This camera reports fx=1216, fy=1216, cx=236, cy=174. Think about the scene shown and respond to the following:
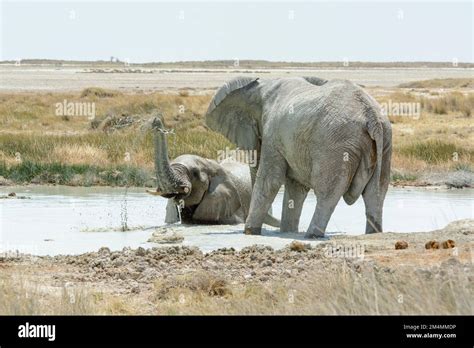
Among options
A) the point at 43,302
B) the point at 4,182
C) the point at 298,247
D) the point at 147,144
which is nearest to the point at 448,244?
the point at 298,247

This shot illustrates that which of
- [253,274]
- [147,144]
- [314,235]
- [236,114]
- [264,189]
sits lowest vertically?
[147,144]

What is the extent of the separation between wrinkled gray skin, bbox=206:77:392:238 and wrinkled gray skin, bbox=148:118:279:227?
4.69 feet

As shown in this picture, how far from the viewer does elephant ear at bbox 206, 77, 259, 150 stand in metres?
16.5

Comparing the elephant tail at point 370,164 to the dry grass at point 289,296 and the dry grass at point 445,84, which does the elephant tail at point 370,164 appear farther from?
the dry grass at point 445,84

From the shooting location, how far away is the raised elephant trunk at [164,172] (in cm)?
1639

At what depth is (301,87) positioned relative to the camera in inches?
608

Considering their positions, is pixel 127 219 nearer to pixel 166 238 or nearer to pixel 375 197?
pixel 166 238

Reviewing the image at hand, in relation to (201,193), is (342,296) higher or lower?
higher

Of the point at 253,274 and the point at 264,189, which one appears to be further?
the point at 264,189

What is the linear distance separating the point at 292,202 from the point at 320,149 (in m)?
1.58

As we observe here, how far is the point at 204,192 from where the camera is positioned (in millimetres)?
17484

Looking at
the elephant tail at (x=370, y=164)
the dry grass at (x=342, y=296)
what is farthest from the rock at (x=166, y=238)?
the dry grass at (x=342, y=296)
